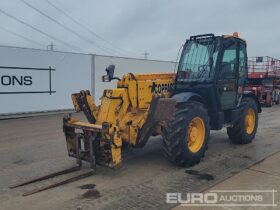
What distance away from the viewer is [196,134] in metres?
6.42

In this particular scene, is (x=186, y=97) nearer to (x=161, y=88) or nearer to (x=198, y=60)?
(x=161, y=88)

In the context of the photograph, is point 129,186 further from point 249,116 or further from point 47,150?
point 249,116

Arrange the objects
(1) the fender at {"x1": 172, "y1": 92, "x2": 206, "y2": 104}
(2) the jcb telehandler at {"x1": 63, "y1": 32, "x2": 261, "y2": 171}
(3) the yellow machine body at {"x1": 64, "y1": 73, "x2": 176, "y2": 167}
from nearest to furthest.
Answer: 1. (3) the yellow machine body at {"x1": 64, "y1": 73, "x2": 176, "y2": 167}
2. (2) the jcb telehandler at {"x1": 63, "y1": 32, "x2": 261, "y2": 171}
3. (1) the fender at {"x1": 172, "y1": 92, "x2": 206, "y2": 104}

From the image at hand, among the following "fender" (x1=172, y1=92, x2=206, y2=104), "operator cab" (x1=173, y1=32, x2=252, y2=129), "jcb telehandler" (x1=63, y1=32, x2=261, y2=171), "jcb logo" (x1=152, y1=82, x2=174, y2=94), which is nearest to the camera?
"jcb telehandler" (x1=63, y1=32, x2=261, y2=171)

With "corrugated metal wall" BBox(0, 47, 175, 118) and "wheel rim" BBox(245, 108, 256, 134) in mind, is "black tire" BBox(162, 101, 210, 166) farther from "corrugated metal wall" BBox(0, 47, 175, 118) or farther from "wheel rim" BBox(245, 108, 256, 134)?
"corrugated metal wall" BBox(0, 47, 175, 118)

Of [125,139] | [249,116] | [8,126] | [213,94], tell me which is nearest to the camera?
[125,139]

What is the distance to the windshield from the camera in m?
7.09

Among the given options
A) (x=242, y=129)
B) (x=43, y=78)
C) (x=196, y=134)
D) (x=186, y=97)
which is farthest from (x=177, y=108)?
(x=43, y=78)

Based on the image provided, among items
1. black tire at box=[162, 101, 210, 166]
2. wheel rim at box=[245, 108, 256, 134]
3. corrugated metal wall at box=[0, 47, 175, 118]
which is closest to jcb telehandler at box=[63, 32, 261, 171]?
black tire at box=[162, 101, 210, 166]

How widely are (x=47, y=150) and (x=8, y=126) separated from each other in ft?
15.4

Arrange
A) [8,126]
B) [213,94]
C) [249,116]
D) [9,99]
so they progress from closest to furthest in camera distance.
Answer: [213,94]
[249,116]
[8,126]
[9,99]

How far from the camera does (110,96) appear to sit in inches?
237

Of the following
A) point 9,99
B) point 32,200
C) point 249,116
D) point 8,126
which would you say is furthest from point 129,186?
point 9,99

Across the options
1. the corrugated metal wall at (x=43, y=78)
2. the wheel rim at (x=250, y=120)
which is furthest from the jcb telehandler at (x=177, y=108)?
the corrugated metal wall at (x=43, y=78)
